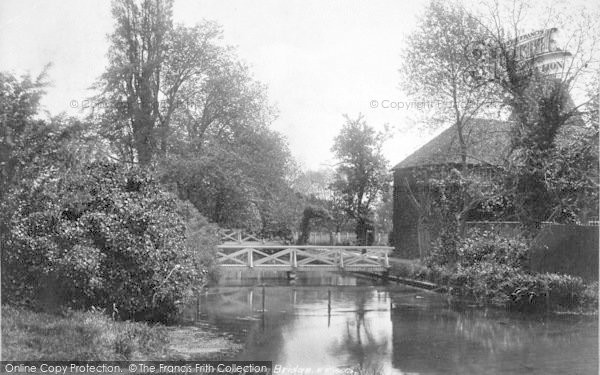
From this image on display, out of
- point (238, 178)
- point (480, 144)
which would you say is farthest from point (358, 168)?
point (480, 144)

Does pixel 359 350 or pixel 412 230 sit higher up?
pixel 412 230

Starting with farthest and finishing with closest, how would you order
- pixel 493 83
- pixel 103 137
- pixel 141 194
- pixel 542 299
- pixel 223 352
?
pixel 103 137 < pixel 493 83 < pixel 542 299 < pixel 141 194 < pixel 223 352

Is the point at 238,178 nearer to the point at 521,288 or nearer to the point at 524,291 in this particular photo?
the point at 521,288

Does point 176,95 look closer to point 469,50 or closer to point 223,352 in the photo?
point 469,50

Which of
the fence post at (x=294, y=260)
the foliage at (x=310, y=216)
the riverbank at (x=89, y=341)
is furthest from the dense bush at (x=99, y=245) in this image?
the foliage at (x=310, y=216)

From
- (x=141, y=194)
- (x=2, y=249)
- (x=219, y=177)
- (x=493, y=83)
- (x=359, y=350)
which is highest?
(x=493, y=83)

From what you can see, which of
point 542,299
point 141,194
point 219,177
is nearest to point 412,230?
point 219,177

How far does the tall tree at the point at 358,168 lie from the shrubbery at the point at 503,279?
1480 centimetres

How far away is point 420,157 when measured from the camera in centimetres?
3019

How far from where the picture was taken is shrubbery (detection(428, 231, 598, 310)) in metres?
14.6

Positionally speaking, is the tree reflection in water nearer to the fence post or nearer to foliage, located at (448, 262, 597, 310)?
foliage, located at (448, 262, 597, 310)

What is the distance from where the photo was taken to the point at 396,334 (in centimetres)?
1192

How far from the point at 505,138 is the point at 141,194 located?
1528 centimetres

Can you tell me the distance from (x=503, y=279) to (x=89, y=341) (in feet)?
37.9
